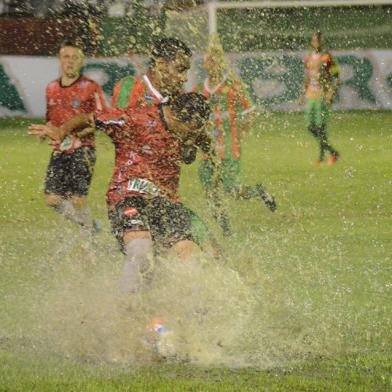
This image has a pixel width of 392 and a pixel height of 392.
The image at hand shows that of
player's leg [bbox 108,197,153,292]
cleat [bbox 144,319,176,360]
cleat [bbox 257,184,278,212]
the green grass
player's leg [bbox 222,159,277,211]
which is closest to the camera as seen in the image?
the green grass

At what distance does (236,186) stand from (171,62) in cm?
583

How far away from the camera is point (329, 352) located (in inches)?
269

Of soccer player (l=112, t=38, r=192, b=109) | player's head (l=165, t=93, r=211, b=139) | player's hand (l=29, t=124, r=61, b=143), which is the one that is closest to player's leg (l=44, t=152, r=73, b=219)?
soccer player (l=112, t=38, r=192, b=109)

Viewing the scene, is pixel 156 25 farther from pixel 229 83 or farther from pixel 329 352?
pixel 329 352

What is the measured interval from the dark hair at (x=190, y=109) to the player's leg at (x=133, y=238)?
55 centimetres

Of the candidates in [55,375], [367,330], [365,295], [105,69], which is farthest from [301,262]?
[105,69]

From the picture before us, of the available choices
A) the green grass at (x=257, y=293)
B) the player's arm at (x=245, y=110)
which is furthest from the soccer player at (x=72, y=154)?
the player's arm at (x=245, y=110)

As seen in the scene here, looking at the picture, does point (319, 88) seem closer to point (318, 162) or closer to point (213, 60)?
point (318, 162)

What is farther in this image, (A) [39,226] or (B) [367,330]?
(A) [39,226]

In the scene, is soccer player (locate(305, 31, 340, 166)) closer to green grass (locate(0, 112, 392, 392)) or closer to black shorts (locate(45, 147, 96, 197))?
green grass (locate(0, 112, 392, 392))

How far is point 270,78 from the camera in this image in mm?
25781

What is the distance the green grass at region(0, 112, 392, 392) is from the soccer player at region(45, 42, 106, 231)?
0.37 meters

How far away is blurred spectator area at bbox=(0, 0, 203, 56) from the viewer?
1033 inches

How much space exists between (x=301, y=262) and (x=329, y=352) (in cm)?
328
